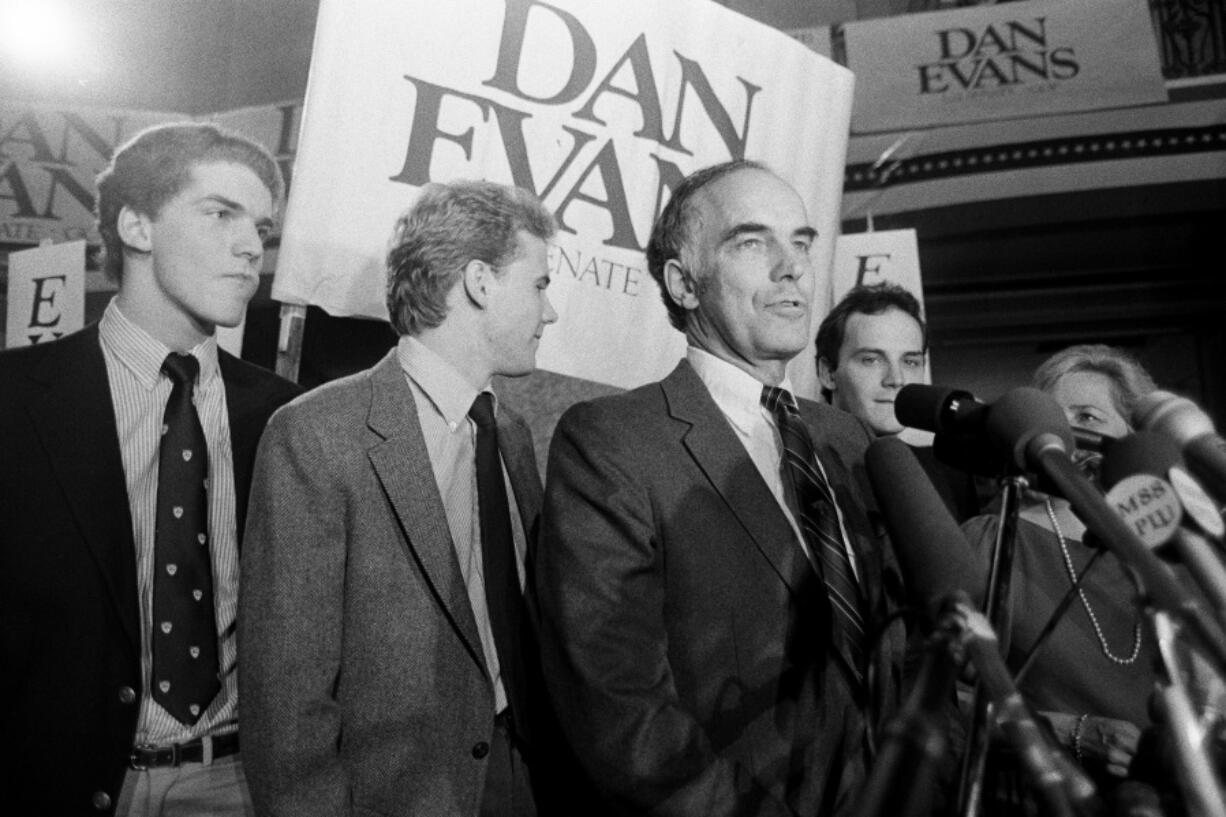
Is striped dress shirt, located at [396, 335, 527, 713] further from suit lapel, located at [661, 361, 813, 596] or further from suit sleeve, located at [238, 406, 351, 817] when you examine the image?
suit lapel, located at [661, 361, 813, 596]

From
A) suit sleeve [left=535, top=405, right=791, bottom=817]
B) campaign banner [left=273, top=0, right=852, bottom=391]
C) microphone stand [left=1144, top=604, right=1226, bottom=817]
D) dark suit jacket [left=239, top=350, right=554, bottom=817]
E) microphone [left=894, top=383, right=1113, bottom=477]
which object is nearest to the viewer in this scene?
microphone stand [left=1144, top=604, right=1226, bottom=817]

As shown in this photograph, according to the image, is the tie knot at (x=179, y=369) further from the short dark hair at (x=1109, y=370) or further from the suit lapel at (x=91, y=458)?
the short dark hair at (x=1109, y=370)

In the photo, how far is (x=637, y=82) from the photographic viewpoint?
2543 mm

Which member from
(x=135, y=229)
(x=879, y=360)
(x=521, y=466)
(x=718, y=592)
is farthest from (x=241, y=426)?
(x=879, y=360)

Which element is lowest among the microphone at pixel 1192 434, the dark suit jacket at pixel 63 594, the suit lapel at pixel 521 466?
the dark suit jacket at pixel 63 594

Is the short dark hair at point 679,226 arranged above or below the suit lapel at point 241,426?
above

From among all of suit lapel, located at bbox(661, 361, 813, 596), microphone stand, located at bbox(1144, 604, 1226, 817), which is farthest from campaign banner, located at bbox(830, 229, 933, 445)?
microphone stand, located at bbox(1144, 604, 1226, 817)

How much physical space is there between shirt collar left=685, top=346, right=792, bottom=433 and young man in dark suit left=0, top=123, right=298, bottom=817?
0.76 metres

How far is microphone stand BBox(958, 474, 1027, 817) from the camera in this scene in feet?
2.58

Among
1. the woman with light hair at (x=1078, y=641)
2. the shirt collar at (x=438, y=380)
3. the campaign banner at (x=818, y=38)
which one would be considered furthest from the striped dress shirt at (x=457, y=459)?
the campaign banner at (x=818, y=38)

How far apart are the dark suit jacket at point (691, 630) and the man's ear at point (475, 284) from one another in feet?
1.45

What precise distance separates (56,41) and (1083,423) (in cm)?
544

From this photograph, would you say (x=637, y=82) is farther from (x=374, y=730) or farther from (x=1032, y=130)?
(x=1032, y=130)

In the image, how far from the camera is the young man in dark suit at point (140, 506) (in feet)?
4.99
